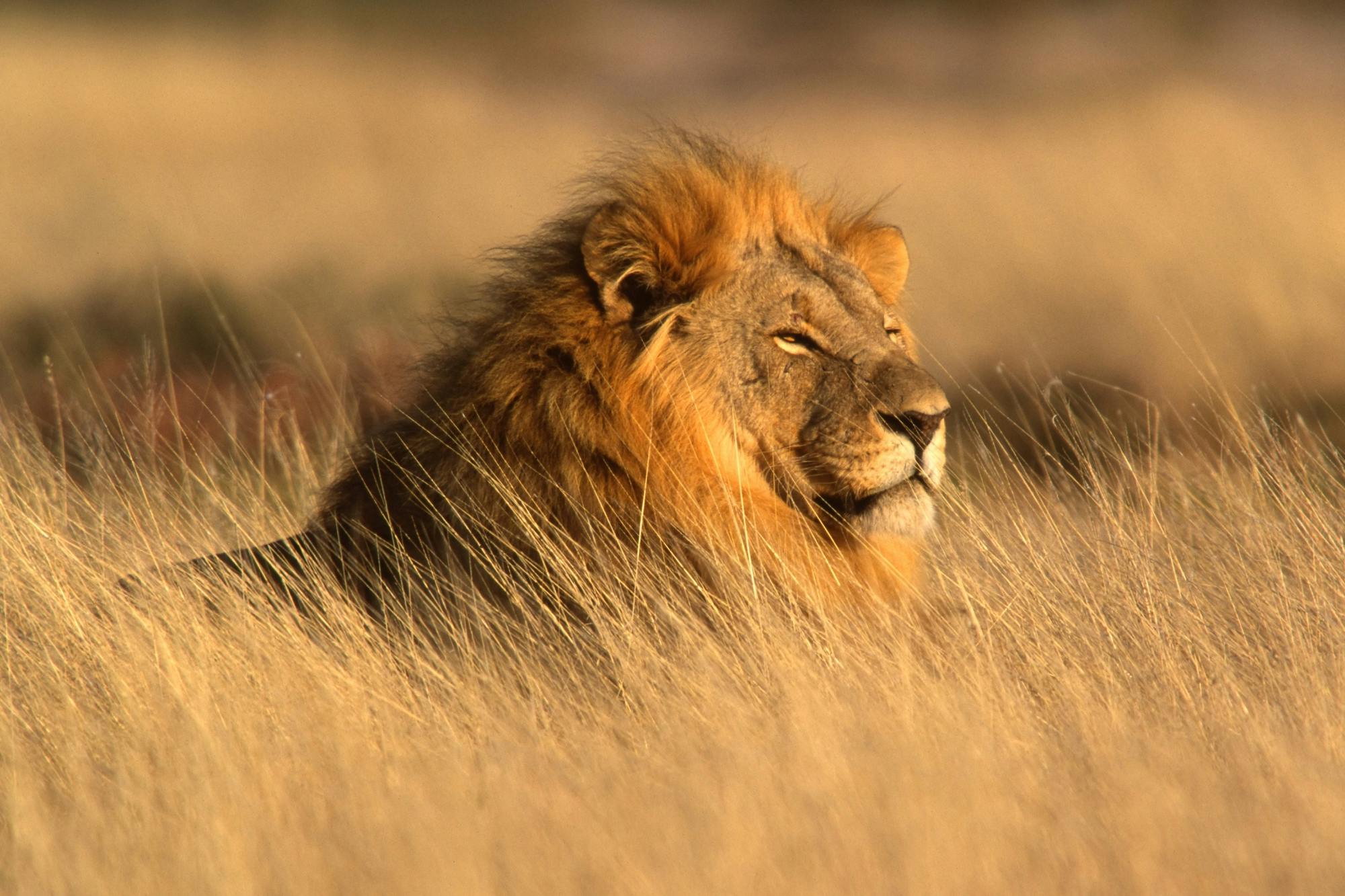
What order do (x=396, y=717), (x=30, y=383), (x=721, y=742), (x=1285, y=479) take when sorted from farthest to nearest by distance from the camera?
1. (x=30, y=383)
2. (x=1285, y=479)
3. (x=396, y=717)
4. (x=721, y=742)

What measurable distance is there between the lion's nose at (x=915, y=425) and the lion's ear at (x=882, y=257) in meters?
0.78

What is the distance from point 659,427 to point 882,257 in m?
1.20

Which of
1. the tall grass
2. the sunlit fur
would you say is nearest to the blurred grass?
the sunlit fur

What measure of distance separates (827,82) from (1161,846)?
127 feet

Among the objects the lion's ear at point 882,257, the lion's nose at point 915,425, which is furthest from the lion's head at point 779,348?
the lion's ear at point 882,257

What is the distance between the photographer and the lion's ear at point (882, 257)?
5.00 meters

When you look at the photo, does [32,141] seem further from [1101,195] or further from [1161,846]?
[1161,846]

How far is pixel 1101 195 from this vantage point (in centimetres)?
2028

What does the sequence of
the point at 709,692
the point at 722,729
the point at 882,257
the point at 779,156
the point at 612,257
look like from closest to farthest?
the point at 722,729 < the point at 709,692 < the point at 612,257 < the point at 882,257 < the point at 779,156

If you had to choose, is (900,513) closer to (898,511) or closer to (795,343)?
(898,511)

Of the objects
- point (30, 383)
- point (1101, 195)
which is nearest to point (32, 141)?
point (30, 383)

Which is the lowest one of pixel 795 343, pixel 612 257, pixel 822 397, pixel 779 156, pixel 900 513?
pixel 779 156

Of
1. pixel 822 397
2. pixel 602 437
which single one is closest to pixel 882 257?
pixel 822 397

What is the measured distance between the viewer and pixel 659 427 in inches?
171
